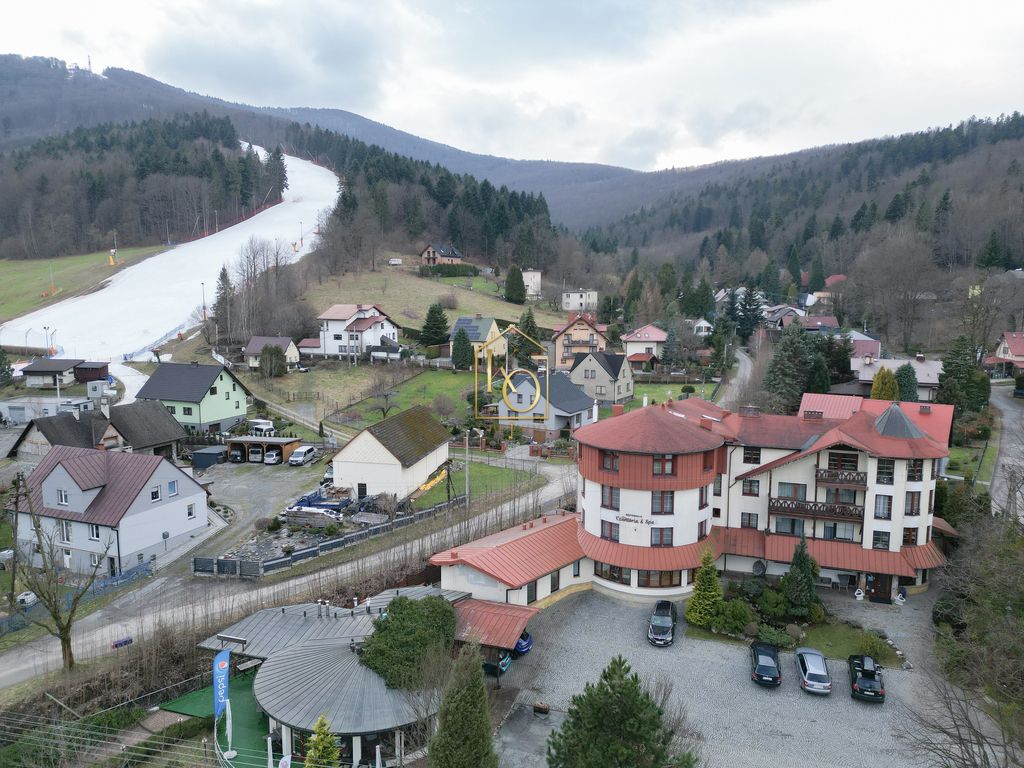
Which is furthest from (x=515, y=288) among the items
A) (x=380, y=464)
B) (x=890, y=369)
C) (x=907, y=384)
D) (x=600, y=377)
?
(x=380, y=464)

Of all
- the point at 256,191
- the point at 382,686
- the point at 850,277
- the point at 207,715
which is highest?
the point at 256,191

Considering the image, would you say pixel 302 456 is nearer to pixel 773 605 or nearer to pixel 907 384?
pixel 773 605

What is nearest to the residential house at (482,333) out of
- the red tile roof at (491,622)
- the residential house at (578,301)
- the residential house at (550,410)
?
the residential house at (550,410)

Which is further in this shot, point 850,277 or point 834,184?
point 834,184

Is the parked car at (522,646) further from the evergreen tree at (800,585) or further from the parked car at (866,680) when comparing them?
the parked car at (866,680)

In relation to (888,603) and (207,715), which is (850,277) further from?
(207,715)

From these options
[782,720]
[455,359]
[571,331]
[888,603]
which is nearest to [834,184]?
[571,331]

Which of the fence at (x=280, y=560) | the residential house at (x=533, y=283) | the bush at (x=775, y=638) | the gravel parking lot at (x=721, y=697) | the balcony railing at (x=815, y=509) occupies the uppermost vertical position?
the residential house at (x=533, y=283)
